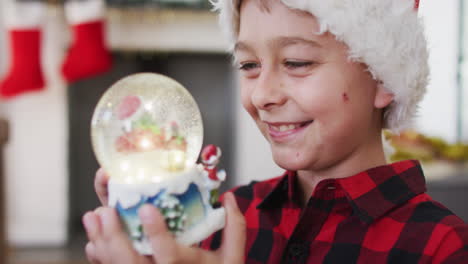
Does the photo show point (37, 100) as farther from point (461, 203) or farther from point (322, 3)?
point (322, 3)

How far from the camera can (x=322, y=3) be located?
27.7 inches

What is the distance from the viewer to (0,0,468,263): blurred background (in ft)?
8.57

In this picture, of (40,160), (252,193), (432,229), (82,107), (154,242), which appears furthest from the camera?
(82,107)

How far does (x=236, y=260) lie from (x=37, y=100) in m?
2.33

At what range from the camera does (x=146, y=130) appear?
25.2 inches

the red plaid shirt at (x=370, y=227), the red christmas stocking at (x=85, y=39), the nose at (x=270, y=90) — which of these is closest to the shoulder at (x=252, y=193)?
the red plaid shirt at (x=370, y=227)

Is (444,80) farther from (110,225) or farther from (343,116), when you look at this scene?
(110,225)

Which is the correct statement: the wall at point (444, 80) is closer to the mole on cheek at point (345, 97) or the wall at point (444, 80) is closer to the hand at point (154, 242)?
the mole on cheek at point (345, 97)

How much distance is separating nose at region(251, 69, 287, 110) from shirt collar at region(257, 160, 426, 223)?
5.8 inches

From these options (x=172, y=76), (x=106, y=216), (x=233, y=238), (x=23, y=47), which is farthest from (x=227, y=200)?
(x=172, y=76)

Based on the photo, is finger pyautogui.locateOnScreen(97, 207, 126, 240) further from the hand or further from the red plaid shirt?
the red plaid shirt

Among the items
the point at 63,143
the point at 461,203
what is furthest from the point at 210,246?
the point at 63,143

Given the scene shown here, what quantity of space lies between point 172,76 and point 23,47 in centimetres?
80

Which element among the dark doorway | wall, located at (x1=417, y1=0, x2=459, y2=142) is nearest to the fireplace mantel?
the dark doorway
